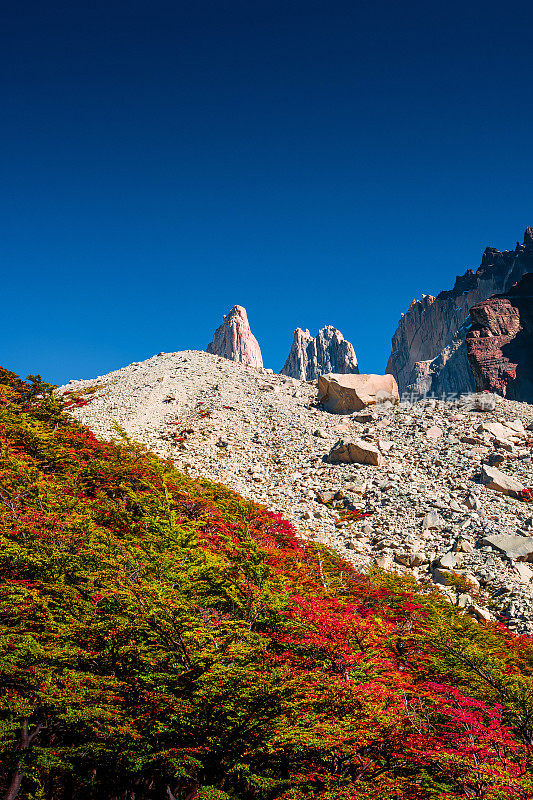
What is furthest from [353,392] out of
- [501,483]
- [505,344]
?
[505,344]

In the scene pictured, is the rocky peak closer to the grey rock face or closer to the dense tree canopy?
the grey rock face

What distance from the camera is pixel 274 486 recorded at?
21.1 metres

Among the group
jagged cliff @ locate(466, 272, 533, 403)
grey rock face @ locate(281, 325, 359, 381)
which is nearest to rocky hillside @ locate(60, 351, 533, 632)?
jagged cliff @ locate(466, 272, 533, 403)

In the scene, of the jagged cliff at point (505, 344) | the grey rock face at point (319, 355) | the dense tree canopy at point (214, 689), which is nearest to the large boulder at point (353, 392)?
the dense tree canopy at point (214, 689)

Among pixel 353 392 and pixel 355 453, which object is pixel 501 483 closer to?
pixel 355 453

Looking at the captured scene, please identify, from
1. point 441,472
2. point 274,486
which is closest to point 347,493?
point 274,486

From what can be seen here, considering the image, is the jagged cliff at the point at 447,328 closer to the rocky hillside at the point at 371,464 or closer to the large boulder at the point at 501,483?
the rocky hillside at the point at 371,464

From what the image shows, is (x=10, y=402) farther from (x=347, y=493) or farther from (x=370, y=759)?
(x=370, y=759)

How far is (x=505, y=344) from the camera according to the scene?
243ft

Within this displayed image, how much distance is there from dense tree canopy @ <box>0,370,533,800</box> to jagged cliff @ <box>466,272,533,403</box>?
245 feet

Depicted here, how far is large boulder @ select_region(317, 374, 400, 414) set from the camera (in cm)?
3059

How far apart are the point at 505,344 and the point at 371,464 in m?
64.7

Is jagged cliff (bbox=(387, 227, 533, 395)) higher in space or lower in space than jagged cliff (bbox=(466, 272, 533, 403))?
higher

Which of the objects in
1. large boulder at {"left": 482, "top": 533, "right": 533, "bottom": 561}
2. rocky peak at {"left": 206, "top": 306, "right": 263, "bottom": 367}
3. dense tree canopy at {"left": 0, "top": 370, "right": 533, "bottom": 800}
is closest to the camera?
dense tree canopy at {"left": 0, "top": 370, "right": 533, "bottom": 800}
